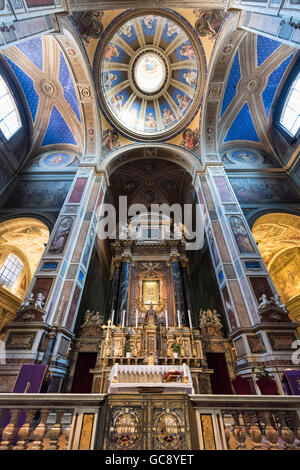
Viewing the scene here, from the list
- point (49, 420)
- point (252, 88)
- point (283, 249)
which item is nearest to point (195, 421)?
point (49, 420)

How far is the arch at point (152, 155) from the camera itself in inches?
519

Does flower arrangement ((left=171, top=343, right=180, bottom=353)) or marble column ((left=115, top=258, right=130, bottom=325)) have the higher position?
marble column ((left=115, top=258, right=130, bottom=325))

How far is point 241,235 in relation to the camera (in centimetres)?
930

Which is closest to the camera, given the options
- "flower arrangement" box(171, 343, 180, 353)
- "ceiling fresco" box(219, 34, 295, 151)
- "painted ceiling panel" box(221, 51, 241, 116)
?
"flower arrangement" box(171, 343, 180, 353)

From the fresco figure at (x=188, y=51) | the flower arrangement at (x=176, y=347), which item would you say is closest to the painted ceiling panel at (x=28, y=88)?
the fresco figure at (x=188, y=51)

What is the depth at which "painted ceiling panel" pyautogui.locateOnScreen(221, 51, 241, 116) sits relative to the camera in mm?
11894

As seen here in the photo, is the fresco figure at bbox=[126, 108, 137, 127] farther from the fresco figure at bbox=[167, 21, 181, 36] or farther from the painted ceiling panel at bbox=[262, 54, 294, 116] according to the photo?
the painted ceiling panel at bbox=[262, 54, 294, 116]

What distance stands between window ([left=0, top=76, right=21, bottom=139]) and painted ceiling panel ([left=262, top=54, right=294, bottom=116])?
14587 mm

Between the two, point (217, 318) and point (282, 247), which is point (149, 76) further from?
point (217, 318)

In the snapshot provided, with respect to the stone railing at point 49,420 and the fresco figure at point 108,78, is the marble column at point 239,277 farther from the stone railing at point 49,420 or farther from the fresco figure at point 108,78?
the fresco figure at point 108,78

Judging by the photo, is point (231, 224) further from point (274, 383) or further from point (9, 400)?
point (9, 400)

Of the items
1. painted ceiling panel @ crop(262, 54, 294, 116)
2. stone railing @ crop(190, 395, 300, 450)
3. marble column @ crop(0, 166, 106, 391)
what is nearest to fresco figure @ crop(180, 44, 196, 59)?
painted ceiling panel @ crop(262, 54, 294, 116)

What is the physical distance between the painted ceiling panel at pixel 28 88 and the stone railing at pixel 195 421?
15.0 metres

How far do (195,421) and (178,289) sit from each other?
7711 millimetres
